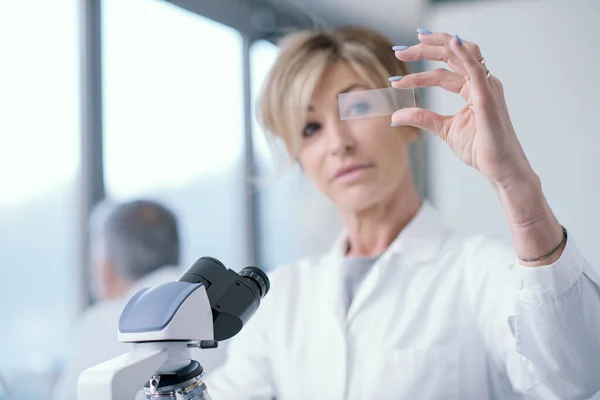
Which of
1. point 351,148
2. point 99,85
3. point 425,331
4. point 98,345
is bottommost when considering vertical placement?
point 98,345

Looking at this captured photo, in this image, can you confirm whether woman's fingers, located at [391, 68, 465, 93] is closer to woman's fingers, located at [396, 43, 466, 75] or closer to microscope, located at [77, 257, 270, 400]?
woman's fingers, located at [396, 43, 466, 75]

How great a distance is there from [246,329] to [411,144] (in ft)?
1.39

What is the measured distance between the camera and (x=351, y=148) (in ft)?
3.23

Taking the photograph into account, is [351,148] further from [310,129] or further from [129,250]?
[129,250]

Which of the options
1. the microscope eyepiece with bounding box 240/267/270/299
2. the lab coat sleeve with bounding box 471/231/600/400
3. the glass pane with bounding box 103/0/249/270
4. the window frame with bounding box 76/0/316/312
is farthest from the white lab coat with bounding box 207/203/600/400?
the glass pane with bounding box 103/0/249/270

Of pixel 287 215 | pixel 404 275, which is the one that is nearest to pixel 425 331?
pixel 404 275

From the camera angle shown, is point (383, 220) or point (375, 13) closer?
point (383, 220)

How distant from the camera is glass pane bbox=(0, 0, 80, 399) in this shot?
160 cm

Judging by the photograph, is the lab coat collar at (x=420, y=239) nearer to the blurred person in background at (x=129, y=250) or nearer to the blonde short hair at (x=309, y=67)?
the blonde short hair at (x=309, y=67)

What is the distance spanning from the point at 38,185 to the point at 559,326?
148cm

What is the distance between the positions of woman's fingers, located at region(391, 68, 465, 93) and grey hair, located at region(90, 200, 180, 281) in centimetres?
111

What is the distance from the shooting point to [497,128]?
2.03ft

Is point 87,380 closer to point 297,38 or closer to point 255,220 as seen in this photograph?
point 297,38

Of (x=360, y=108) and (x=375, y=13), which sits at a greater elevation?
(x=375, y=13)
